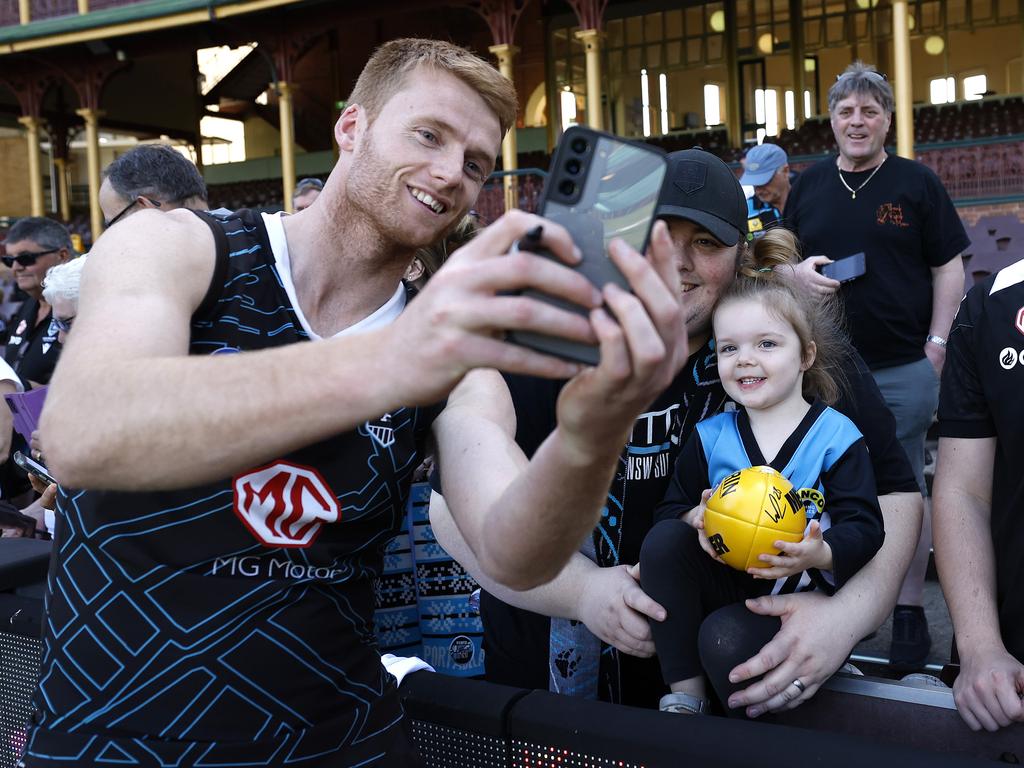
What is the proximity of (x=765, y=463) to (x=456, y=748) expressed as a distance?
87 centimetres

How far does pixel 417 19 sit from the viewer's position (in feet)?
69.0

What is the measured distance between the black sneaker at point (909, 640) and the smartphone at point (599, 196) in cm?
354

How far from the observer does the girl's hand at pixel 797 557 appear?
1859 millimetres

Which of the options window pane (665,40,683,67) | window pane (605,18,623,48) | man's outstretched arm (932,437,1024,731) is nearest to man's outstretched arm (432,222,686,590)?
man's outstretched arm (932,437,1024,731)

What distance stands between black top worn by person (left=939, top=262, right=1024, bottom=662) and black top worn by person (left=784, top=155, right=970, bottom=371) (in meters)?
2.35

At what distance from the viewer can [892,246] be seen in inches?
181

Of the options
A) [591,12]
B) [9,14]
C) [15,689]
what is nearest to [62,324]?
[15,689]

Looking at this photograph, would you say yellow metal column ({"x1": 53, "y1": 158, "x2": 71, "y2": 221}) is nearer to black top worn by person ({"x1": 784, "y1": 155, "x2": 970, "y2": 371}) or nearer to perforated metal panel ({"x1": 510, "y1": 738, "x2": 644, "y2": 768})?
black top worn by person ({"x1": 784, "y1": 155, "x2": 970, "y2": 371})

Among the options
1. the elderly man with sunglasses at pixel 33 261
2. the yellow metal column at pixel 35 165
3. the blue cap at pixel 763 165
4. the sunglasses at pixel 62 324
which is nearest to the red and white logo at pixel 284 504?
the sunglasses at pixel 62 324

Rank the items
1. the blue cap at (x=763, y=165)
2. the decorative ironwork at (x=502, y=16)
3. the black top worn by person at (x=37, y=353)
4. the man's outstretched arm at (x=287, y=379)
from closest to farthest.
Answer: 1. the man's outstretched arm at (x=287, y=379)
2. the black top worn by person at (x=37, y=353)
3. the blue cap at (x=763, y=165)
4. the decorative ironwork at (x=502, y=16)

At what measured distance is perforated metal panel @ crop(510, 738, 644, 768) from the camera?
5.57ft

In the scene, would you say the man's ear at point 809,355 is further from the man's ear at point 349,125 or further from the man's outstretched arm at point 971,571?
the man's ear at point 349,125

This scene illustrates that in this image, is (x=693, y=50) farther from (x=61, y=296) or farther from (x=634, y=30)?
(x=61, y=296)

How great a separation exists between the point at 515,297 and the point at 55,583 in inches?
38.9
